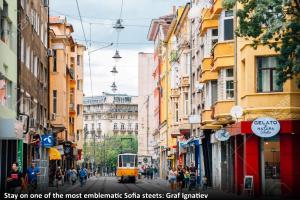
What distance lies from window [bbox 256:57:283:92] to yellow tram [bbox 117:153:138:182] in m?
39.6

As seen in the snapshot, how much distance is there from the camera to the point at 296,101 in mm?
38469

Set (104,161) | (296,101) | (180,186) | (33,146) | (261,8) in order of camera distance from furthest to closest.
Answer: (104,161), (33,146), (180,186), (296,101), (261,8)

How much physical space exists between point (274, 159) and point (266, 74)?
4.35 metres

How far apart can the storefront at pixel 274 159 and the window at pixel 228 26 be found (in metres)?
6.62

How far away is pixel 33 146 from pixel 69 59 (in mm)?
33657

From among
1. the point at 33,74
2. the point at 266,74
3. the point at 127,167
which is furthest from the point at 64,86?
the point at 266,74

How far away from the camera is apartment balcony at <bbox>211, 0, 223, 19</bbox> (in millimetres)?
45950

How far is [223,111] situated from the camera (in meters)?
44.9

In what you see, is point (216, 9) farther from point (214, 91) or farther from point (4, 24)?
point (4, 24)

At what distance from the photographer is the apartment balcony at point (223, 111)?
Result: 44.4 metres

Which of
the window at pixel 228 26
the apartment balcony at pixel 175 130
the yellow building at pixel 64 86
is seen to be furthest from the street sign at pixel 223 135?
the apartment balcony at pixel 175 130

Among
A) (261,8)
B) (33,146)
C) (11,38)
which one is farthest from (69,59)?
(261,8)

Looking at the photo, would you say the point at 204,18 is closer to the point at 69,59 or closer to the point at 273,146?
the point at 273,146

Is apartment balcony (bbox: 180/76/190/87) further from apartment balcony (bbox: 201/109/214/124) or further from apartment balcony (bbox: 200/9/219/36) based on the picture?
apartment balcony (bbox: 201/109/214/124)
